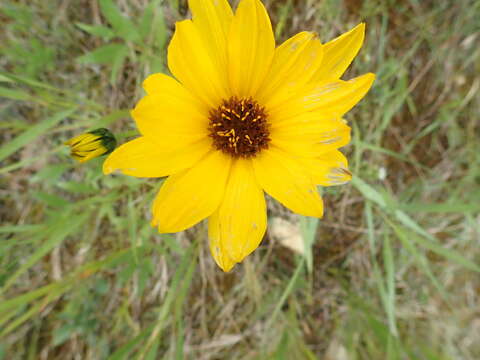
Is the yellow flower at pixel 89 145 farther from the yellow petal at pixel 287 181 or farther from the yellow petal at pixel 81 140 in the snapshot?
the yellow petal at pixel 287 181

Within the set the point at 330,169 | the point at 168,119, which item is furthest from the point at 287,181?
the point at 168,119

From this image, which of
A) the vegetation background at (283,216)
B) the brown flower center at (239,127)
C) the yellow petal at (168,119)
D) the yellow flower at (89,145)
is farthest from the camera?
the vegetation background at (283,216)

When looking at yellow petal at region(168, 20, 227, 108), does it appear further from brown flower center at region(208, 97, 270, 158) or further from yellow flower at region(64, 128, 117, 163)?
yellow flower at region(64, 128, 117, 163)

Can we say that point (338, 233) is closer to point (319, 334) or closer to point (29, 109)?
point (319, 334)

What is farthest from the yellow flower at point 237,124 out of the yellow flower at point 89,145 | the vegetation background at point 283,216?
the vegetation background at point 283,216

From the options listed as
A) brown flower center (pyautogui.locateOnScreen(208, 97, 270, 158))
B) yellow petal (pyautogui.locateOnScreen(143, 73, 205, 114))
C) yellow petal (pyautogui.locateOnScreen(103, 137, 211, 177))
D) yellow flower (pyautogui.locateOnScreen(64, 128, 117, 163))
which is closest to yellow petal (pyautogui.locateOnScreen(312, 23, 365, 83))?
brown flower center (pyautogui.locateOnScreen(208, 97, 270, 158))

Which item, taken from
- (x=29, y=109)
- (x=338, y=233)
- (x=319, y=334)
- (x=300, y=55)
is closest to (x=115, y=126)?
(x=29, y=109)
